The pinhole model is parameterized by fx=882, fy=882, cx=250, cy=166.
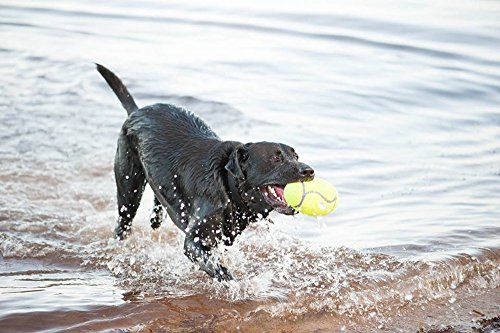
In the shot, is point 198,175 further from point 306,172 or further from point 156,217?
point 156,217

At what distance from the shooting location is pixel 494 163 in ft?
30.5

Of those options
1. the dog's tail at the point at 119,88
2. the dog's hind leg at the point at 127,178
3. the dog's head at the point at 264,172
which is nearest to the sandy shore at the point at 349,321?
the dog's head at the point at 264,172

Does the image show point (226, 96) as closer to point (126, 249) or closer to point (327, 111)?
point (327, 111)

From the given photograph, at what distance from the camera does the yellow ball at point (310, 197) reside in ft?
17.7

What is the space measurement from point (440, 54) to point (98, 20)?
647 cm


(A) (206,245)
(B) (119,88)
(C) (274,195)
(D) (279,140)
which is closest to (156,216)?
(B) (119,88)

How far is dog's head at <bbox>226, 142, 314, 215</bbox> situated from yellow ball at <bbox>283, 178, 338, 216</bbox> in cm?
6

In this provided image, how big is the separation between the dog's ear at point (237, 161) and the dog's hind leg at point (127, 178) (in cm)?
116

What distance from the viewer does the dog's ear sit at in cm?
575

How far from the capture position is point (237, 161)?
5773 mm

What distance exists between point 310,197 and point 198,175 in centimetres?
102

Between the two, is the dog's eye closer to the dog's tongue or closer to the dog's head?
the dog's head

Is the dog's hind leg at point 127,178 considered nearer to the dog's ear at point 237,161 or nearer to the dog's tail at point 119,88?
the dog's tail at point 119,88

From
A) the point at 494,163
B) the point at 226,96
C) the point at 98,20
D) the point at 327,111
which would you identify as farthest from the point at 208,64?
the point at 494,163
